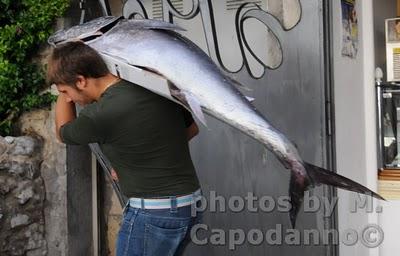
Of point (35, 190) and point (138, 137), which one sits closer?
point (138, 137)

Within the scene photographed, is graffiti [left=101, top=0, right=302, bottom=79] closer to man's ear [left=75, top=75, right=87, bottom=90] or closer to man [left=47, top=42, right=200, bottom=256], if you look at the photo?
man [left=47, top=42, right=200, bottom=256]

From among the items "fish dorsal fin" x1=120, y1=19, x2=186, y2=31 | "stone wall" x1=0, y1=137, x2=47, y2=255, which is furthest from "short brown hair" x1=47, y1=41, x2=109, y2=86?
"stone wall" x1=0, y1=137, x2=47, y2=255

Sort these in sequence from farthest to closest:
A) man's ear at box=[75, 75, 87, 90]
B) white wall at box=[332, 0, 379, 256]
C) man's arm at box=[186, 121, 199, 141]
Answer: white wall at box=[332, 0, 379, 256], man's arm at box=[186, 121, 199, 141], man's ear at box=[75, 75, 87, 90]

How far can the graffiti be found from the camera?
4.38 m

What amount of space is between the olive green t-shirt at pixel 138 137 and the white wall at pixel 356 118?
193 centimetres

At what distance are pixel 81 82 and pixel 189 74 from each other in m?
0.49

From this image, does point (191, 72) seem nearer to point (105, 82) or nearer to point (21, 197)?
point (105, 82)

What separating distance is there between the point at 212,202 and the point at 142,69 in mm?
2151

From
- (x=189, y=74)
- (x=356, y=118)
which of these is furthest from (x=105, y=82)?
(x=356, y=118)

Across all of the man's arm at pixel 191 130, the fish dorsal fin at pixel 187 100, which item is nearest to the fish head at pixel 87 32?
the fish dorsal fin at pixel 187 100

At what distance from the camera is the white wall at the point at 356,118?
177 inches

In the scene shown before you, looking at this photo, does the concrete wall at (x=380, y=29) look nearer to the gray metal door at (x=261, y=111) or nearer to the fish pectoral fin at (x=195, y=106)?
the gray metal door at (x=261, y=111)

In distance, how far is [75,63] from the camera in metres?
2.77

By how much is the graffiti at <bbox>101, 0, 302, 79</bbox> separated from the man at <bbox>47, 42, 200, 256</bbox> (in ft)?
5.71
